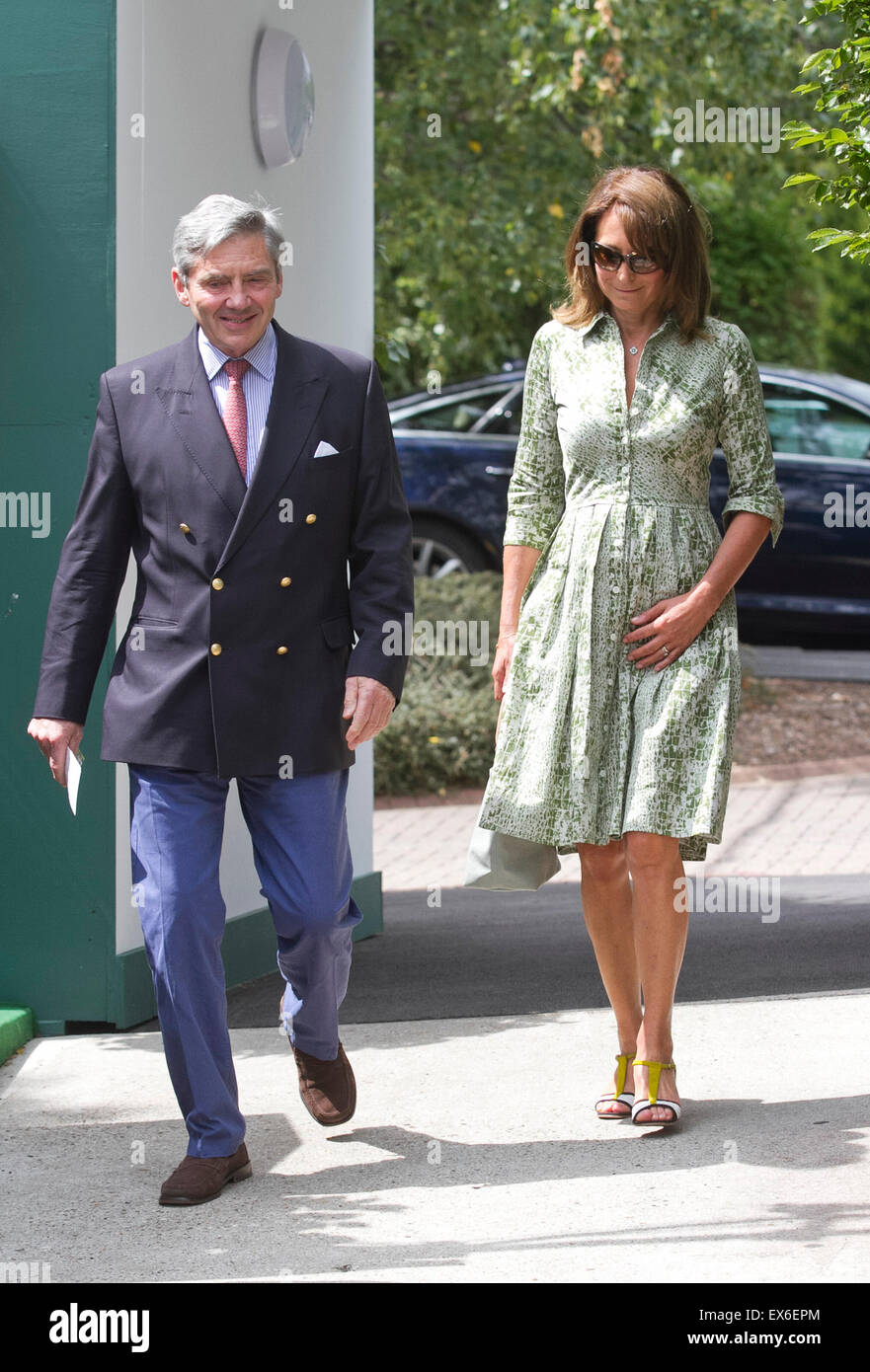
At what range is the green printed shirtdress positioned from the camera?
4.27 meters

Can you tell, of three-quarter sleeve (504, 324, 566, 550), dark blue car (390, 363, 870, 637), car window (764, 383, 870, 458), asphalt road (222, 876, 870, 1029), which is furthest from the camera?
car window (764, 383, 870, 458)

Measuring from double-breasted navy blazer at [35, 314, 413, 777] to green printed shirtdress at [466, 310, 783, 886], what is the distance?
1.36ft

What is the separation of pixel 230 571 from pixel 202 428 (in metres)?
0.31

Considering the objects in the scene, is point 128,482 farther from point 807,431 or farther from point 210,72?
point 807,431

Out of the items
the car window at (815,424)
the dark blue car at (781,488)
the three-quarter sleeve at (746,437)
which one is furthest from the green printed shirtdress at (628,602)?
the car window at (815,424)

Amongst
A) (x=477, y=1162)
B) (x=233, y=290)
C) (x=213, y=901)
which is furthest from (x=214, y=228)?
(x=477, y=1162)

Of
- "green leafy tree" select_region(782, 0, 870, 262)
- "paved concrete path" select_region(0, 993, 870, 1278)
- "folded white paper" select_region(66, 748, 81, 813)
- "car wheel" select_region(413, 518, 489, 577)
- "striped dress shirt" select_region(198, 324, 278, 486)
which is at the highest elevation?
"green leafy tree" select_region(782, 0, 870, 262)

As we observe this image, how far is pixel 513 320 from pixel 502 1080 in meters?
12.7

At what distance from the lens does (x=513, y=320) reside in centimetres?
1680

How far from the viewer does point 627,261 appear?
429 cm

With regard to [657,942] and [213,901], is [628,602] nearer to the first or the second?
[657,942]

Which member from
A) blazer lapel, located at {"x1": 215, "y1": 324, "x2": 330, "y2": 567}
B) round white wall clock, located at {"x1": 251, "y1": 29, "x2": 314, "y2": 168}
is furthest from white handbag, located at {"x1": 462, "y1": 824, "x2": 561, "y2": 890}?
round white wall clock, located at {"x1": 251, "y1": 29, "x2": 314, "y2": 168}

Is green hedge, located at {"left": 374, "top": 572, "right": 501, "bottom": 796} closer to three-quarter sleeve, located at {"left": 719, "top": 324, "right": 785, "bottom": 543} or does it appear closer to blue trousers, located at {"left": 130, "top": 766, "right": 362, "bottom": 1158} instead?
three-quarter sleeve, located at {"left": 719, "top": 324, "right": 785, "bottom": 543}

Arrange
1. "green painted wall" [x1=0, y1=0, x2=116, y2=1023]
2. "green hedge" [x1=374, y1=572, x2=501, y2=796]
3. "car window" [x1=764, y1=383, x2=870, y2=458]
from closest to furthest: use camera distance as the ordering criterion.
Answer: "green painted wall" [x1=0, y1=0, x2=116, y2=1023] < "green hedge" [x1=374, y1=572, x2=501, y2=796] < "car window" [x1=764, y1=383, x2=870, y2=458]
